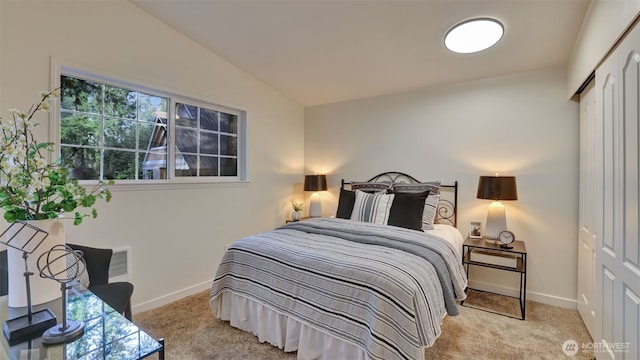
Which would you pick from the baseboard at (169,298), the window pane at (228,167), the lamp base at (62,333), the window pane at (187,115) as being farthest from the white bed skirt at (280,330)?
the window pane at (187,115)

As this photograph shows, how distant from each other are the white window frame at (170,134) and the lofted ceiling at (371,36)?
60 centimetres

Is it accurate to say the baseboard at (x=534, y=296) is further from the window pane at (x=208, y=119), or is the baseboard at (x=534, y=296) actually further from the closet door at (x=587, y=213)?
the window pane at (x=208, y=119)

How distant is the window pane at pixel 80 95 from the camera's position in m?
2.27

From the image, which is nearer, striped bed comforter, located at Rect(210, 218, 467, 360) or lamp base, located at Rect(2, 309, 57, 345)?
lamp base, located at Rect(2, 309, 57, 345)

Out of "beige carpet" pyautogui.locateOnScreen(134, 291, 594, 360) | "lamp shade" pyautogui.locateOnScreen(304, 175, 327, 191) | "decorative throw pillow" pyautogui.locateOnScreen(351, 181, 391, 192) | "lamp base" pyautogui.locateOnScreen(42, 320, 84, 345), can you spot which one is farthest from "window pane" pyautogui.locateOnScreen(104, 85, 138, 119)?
"decorative throw pillow" pyautogui.locateOnScreen(351, 181, 391, 192)

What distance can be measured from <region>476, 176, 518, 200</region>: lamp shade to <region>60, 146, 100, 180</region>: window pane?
138 inches

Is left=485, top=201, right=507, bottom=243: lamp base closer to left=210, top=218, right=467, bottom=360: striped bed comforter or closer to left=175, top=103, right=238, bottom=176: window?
left=210, top=218, right=467, bottom=360: striped bed comforter

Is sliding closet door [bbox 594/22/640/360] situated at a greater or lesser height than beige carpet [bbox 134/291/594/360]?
greater

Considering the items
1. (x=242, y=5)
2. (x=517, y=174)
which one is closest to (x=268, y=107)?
(x=242, y=5)

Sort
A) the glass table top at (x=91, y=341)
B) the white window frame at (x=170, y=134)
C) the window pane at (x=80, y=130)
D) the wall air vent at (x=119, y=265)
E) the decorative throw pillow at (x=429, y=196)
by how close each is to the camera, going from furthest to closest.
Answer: the decorative throw pillow at (x=429, y=196)
the wall air vent at (x=119, y=265)
the window pane at (x=80, y=130)
the white window frame at (x=170, y=134)
the glass table top at (x=91, y=341)

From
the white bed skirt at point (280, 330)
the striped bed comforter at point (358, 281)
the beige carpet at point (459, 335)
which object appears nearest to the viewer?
the striped bed comforter at point (358, 281)

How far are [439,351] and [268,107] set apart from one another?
10.6ft

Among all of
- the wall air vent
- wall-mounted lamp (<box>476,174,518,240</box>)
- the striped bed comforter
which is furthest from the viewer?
wall-mounted lamp (<box>476,174,518,240</box>)

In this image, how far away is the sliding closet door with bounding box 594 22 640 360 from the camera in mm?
1365
